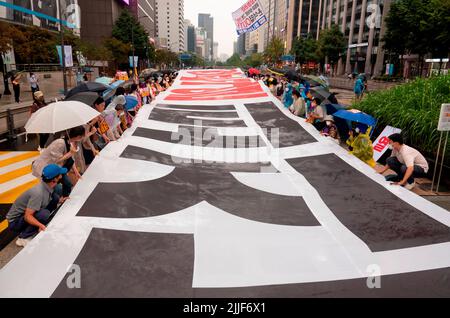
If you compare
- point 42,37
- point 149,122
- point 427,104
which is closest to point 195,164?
point 149,122

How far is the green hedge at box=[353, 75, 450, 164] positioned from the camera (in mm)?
9547

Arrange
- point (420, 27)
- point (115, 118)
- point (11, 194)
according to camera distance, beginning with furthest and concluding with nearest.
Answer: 1. point (420, 27)
2. point (115, 118)
3. point (11, 194)

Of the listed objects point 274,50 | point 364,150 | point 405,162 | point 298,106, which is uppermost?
point 274,50

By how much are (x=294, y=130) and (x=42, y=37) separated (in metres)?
40.4

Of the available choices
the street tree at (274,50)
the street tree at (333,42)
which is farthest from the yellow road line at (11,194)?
the street tree at (274,50)

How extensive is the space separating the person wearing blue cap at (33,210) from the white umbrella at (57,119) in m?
1.36

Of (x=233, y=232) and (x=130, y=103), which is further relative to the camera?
(x=130, y=103)

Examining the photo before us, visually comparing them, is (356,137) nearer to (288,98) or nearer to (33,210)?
(288,98)

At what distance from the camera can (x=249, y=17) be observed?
83.6 ft

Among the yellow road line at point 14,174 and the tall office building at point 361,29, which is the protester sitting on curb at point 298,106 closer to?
the yellow road line at point 14,174

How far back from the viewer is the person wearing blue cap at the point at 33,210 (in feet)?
16.3

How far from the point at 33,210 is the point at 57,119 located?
209 centimetres

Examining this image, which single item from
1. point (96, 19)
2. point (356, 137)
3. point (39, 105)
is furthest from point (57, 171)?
point (96, 19)
